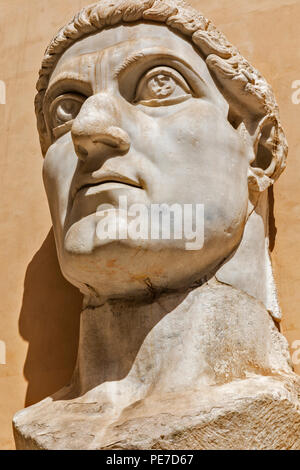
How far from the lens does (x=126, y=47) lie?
228 centimetres

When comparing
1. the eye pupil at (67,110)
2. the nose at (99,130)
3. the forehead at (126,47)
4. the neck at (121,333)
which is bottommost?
the neck at (121,333)

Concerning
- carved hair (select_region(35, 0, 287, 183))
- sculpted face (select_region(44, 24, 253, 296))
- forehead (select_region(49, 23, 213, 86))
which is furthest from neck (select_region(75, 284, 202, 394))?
forehead (select_region(49, 23, 213, 86))

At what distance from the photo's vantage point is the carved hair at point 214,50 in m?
2.32

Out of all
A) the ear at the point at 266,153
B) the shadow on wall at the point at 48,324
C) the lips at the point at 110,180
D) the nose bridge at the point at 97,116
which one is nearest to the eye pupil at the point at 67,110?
the nose bridge at the point at 97,116

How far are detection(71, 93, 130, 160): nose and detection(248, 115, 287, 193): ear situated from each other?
441mm

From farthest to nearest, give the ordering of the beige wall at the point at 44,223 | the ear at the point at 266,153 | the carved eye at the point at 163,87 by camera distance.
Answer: the beige wall at the point at 44,223 → the ear at the point at 266,153 → the carved eye at the point at 163,87

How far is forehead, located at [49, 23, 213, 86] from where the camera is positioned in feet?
7.45

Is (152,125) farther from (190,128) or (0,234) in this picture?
(0,234)

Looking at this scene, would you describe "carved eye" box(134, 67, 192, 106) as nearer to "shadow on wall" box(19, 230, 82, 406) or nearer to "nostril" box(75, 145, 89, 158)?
"nostril" box(75, 145, 89, 158)

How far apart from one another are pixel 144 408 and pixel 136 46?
106 cm

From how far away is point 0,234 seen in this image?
10.3 ft

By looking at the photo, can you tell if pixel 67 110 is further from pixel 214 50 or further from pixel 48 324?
pixel 48 324

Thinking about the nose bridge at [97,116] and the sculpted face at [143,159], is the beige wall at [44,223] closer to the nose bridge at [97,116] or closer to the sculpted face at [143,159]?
the sculpted face at [143,159]

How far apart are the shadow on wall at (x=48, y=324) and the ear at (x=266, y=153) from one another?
2.87 feet
